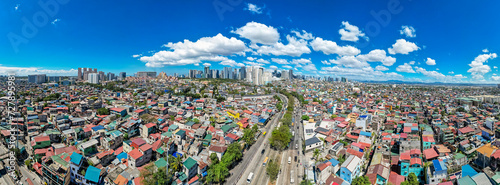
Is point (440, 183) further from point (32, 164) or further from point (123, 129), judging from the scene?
point (32, 164)

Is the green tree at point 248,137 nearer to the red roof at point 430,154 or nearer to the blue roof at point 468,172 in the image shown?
the red roof at point 430,154

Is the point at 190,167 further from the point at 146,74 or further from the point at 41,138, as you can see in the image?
the point at 146,74

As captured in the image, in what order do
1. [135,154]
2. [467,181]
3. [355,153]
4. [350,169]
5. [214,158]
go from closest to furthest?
[467,181] → [350,169] → [135,154] → [214,158] → [355,153]

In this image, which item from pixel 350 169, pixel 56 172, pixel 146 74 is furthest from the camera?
pixel 146 74

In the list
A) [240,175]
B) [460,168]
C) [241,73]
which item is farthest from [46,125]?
[241,73]

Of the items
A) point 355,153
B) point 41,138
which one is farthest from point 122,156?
point 355,153

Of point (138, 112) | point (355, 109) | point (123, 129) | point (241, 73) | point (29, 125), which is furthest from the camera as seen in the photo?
point (241, 73)

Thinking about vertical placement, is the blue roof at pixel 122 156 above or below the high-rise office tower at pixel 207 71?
below

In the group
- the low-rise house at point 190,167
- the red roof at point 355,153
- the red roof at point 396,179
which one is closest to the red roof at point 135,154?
the low-rise house at point 190,167
